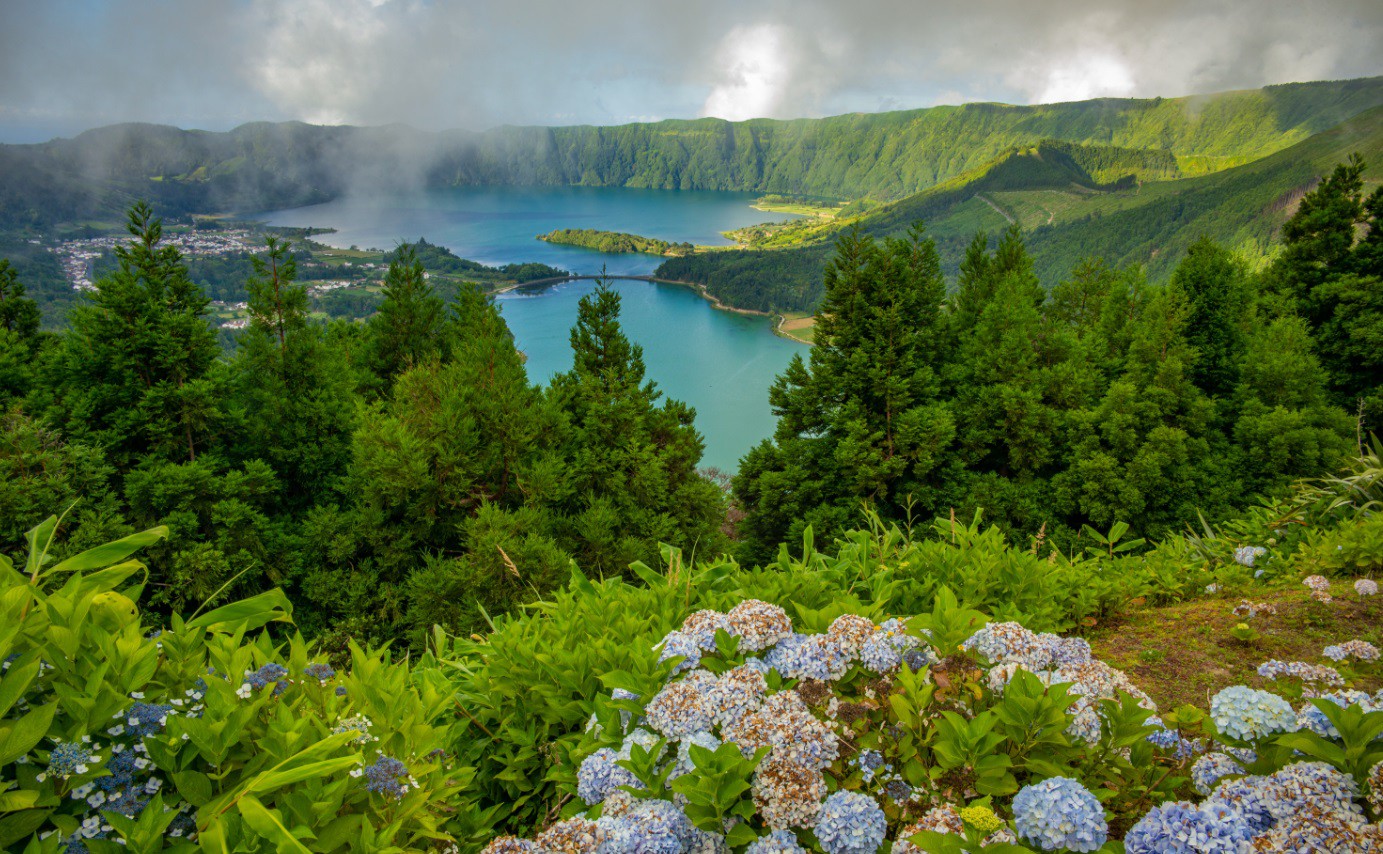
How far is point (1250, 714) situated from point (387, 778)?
2.11m

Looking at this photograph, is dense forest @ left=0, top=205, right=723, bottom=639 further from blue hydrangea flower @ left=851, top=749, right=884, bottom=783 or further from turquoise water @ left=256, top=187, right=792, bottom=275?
turquoise water @ left=256, top=187, right=792, bottom=275

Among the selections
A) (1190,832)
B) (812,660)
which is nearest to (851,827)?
(812,660)

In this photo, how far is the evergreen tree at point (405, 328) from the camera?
23.0 metres

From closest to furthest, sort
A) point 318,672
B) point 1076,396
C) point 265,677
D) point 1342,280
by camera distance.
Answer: point 265,677 → point 318,672 → point 1076,396 → point 1342,280

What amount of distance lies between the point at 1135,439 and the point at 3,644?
20538 mm

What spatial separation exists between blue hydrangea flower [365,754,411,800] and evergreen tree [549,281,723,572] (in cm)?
1377

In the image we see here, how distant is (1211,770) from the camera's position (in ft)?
5.38

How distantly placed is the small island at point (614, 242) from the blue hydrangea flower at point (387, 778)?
116 meters

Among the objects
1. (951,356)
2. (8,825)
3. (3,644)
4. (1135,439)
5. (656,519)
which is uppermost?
(3,644)

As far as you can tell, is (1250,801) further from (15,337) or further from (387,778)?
(15,337)

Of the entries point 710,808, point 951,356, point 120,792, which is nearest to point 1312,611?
point 710,808

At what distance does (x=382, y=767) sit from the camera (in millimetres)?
1468

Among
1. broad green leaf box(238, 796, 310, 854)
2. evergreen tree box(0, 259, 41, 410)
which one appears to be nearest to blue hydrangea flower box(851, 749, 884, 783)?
broad green leaf box(238, 796, 310, 854)

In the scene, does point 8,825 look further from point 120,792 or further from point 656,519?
point 656,519
